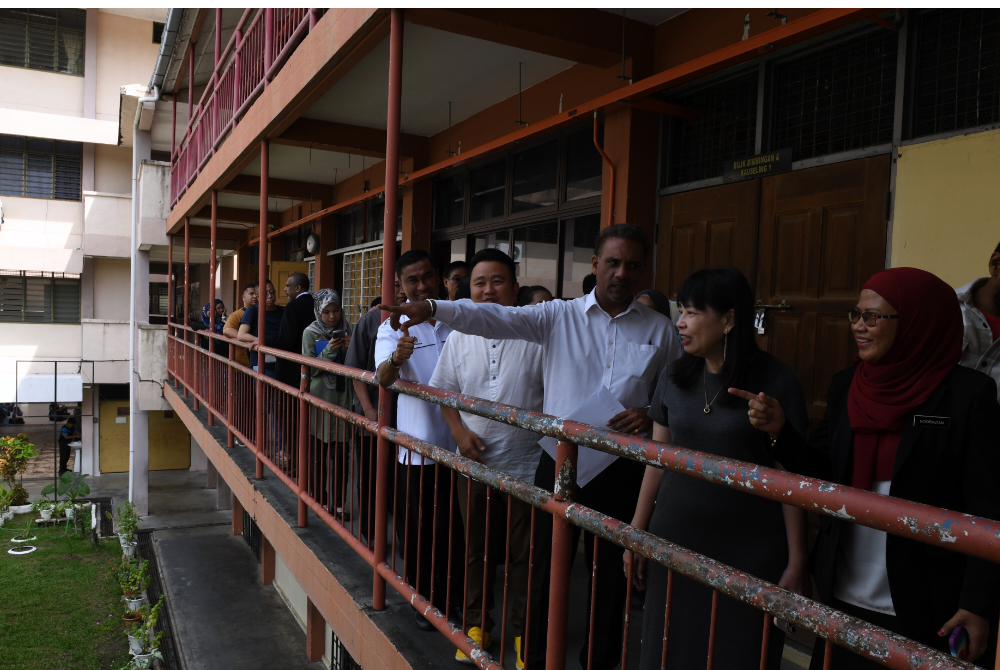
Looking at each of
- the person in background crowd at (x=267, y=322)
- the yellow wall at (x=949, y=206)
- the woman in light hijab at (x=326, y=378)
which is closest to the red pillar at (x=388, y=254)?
the woman in light hijab at (x=326, y=378)

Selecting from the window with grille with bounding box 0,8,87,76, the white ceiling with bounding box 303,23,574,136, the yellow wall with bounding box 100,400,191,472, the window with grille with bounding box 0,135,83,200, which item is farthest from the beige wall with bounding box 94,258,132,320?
the white ceiling with bounding box 303,23,574,136

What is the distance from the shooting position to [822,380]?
4.28 metres

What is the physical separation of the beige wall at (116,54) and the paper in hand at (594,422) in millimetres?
23440

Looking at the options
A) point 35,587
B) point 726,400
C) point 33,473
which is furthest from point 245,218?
point 33,473

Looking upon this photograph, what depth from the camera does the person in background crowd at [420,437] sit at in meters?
2.93

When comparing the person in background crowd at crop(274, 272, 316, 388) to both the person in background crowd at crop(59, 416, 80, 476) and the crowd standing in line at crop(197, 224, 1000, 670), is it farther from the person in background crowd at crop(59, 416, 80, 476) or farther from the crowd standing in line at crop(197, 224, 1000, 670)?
the person in background crowd at crop(59, 416, 80, 476)

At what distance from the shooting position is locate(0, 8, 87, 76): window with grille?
801 inches

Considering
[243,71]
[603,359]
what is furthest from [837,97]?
[243,71]

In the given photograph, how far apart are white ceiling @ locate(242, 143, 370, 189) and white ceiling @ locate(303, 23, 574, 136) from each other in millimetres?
2313

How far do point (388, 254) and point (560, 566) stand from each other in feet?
6.83

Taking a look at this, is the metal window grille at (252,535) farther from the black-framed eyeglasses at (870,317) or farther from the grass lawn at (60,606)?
the black-framed eyeglasses at (870,317)

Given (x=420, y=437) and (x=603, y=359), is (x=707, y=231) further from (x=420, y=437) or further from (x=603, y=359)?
(x=420, y=437)

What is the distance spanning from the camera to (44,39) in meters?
20.6

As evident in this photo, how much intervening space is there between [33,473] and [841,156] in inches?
1046
